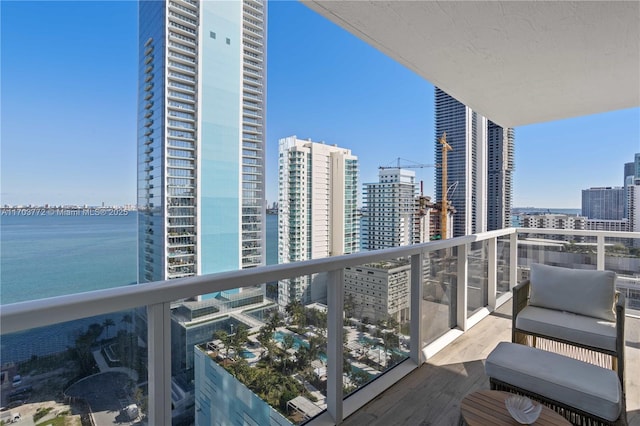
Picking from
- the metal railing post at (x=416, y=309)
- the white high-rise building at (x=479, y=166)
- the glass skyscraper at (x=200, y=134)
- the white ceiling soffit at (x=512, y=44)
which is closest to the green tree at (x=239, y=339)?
the metal railing post at (x=416, y=309)

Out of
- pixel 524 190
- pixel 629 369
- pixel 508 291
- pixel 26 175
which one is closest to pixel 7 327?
pixel 629 369

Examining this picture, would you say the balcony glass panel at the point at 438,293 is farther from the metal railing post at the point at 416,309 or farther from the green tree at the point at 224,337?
the green tree at the point at 224,337

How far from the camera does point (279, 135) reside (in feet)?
65.8

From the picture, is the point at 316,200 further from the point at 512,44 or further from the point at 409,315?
the point at 512,44

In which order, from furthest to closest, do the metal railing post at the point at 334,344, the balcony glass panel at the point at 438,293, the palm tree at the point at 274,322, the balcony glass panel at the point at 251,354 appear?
1. the balcony glass panel at the point at 438,293
2. the metal railing post at the point at 334,344
3. the palm tree at the point at 274,322
4. the balcony glass panel at the point at 251,354

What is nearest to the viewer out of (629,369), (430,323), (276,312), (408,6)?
(276,312)

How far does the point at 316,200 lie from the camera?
1581 centimetres

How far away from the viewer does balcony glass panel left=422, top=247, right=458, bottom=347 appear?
2910 millimetres

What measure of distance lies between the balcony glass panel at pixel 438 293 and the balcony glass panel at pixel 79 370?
7.60 ft

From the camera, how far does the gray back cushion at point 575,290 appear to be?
2.58 meters

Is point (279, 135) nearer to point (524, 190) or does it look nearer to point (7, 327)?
point (524, 190)

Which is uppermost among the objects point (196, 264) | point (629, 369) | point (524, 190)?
point (524, 190)

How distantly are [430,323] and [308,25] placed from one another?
15.8 meters

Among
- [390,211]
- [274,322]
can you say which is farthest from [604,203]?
[274,322]
